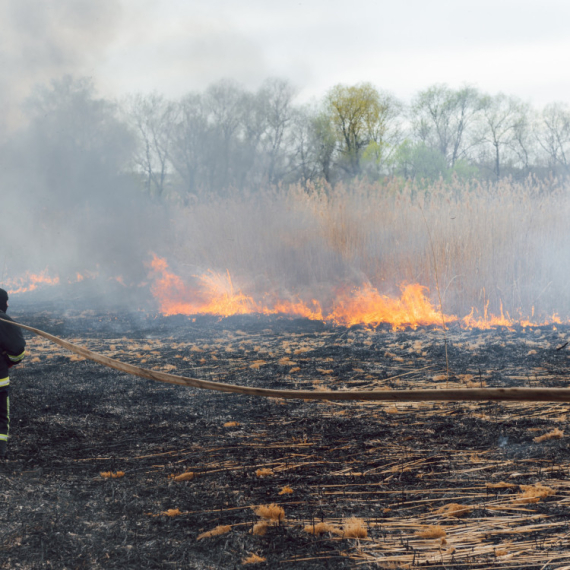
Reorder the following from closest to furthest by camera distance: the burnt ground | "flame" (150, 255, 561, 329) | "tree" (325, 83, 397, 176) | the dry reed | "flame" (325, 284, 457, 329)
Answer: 1. the burnt ground
2. the dry reed
3. "flame" (150, 255, 561, 329)
4. "flame" (325, 284, 457, 329)
5. "tree" (325, 83, 397, 176)

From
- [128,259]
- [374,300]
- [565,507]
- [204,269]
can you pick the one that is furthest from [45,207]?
[565,507]

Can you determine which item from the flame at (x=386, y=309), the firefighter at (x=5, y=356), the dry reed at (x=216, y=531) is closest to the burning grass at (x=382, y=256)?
the flame at (x=386, y=309)

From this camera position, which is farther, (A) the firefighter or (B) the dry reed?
(A) the firefighter

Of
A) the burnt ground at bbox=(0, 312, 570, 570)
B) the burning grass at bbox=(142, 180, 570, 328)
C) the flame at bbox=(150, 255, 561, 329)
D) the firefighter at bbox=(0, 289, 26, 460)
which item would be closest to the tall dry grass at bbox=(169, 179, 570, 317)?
the burning grass at bbox=(142, 180, 570, 328)

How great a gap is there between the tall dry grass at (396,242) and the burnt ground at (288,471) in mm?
3193

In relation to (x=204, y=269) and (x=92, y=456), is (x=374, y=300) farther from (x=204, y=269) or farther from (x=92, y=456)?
(x=92, y=456)

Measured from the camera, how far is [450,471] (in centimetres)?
355

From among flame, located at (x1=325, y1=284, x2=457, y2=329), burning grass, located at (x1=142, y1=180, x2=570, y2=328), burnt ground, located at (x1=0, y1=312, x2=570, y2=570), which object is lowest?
burnt ground, located at (x1=0, y1=312, x2=570, y2=570)

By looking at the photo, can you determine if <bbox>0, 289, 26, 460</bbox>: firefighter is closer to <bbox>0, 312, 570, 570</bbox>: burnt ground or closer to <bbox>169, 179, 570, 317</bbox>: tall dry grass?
<bbox>0, 312, 570, 570</bbox>: burnt ground

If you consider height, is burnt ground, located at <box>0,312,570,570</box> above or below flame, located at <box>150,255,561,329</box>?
below

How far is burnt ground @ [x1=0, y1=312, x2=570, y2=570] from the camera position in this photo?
8.74 ft

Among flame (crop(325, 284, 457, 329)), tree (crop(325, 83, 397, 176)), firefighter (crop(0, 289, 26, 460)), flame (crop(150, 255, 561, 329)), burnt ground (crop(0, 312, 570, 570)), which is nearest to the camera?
burnt ground (crop(0, 312, 570, 570))

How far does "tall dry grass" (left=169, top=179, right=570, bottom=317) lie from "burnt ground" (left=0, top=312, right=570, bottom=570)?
319 centimetres

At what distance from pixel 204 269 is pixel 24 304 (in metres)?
6.83
